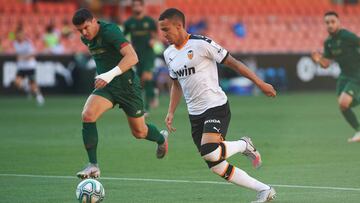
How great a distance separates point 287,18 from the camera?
38.4 meters

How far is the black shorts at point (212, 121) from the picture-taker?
1003cm

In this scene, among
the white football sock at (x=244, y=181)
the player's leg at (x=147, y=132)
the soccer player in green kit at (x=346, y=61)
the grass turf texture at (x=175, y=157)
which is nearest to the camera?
the white football sock at (x=244, y=181)

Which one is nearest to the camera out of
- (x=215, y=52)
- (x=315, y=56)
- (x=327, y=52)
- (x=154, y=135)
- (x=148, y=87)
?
(x=215, y=52)

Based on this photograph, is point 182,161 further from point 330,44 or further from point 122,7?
point 122,7

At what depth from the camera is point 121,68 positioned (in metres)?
10.8

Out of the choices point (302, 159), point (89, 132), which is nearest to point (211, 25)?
point (302, 159)

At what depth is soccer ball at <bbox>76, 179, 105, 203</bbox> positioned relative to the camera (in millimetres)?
9367

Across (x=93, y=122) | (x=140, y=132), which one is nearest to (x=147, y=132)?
(x=140, y=132)

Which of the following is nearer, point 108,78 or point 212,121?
point 212,121

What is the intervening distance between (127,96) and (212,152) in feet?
7.83

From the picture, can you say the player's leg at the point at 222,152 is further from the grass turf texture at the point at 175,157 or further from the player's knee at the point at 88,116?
the player's knee at the point at 88,116

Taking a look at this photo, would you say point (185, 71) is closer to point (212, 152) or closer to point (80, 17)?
point (212, 152)

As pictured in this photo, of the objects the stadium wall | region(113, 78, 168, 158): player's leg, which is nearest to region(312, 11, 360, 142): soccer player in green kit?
region(113, 78, 168, 158): player's leg

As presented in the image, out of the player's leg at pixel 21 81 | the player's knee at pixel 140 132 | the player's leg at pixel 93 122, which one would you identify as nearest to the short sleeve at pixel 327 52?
the player's knee at pixel 140 132
